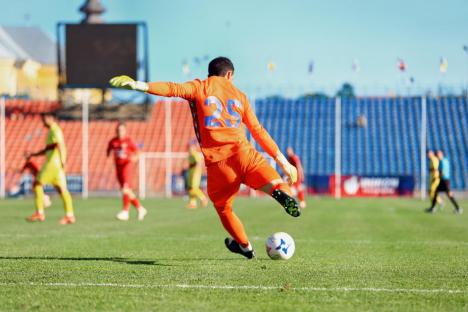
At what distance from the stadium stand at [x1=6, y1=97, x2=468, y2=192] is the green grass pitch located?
121 feet

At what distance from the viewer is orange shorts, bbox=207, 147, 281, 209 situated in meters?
9.27

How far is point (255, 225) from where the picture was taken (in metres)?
18.8

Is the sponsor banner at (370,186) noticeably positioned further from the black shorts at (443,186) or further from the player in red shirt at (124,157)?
the player in red shirt at (124,157)

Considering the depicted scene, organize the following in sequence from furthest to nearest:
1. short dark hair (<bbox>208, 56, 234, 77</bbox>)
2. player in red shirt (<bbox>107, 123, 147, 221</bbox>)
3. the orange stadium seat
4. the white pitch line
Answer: the orange stadium seat < player in red shirt (<bbox>107, 123, 147, 221</bbox>) < short dark hair (<bbox>208, 56, 234, 77</bbox>) < the white pitch line

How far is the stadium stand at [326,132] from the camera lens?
53.8 meters

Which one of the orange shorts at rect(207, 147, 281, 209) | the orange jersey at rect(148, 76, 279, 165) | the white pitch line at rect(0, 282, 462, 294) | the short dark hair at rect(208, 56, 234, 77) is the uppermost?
the short dark hair at rect(208, 56, 234, 77)

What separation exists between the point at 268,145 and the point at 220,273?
158cm

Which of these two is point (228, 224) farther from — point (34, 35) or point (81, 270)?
point (34, 35)

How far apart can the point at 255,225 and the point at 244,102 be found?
31.1ft

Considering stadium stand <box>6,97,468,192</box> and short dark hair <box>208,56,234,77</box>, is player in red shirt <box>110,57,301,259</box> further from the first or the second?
stadium stand <box>6,97,468,192</box>

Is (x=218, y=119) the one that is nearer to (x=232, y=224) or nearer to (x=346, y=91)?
(x=232, y=224)

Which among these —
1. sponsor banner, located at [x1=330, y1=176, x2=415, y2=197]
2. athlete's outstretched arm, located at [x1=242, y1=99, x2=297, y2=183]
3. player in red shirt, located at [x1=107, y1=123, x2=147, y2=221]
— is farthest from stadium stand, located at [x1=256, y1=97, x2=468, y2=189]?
athlete's outstretched arm, located at [x1=242, y1=99, x2=297, y2=183]

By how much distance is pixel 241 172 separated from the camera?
936 centimetres

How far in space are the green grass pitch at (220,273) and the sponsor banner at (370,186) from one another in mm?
31512
